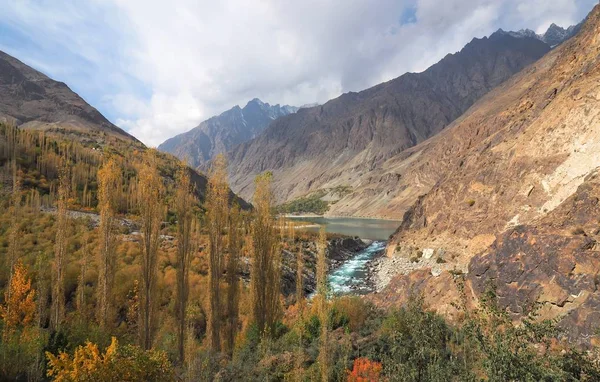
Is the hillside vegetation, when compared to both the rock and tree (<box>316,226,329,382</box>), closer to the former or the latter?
tree (<box>316,226,329,382</box>)

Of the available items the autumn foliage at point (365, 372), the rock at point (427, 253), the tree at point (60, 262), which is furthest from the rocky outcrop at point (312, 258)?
the autumn foliage at point (365, 372)

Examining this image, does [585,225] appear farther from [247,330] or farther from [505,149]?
[505,149]

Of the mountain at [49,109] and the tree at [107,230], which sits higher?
the mountain at [49,109]

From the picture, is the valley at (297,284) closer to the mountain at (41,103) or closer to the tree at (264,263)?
the tree at (264,263)

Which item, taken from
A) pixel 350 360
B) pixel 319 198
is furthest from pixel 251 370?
pixel 319 198

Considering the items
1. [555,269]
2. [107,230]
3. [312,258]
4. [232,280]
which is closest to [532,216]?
[555,269]

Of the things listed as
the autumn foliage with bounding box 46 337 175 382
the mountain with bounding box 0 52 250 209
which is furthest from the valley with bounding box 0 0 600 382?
the mountain with bounding box 0 52 250 209
